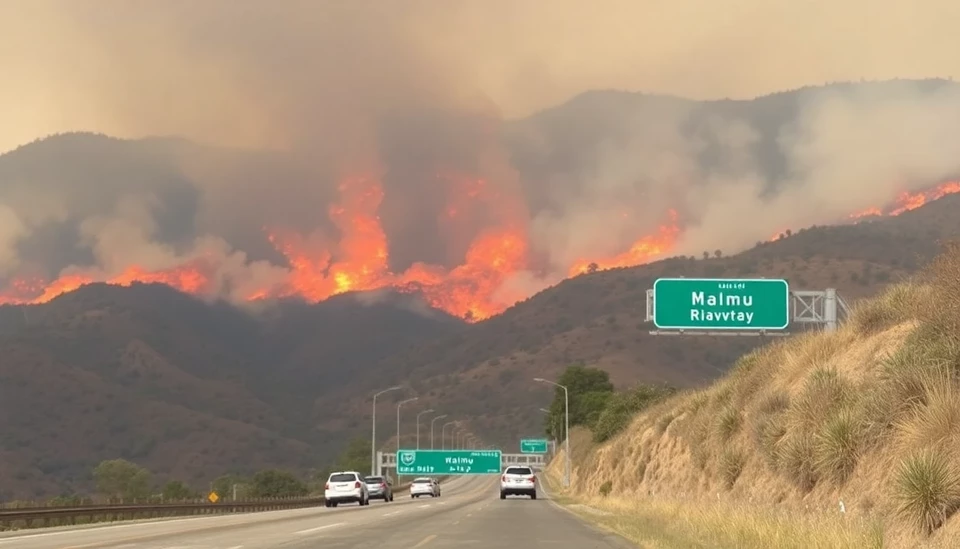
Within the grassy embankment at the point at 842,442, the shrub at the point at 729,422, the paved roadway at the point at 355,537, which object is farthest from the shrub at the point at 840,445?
the shrub at the point at 729,422

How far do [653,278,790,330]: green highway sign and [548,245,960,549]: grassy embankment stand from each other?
6480mm

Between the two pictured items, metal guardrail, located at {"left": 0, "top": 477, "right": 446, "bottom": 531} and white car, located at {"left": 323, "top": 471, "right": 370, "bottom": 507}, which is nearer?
metal guardrail, located at {"left": 0, "top": 477, "right": 446, "bottom": 531}

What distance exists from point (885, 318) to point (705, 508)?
8.41 metres

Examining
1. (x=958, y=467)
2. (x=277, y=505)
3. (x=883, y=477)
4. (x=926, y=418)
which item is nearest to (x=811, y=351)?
(x=883, y=477)

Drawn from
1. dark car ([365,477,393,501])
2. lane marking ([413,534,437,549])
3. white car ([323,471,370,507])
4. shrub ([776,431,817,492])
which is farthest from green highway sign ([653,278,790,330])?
dark car ([365,477,393,501])

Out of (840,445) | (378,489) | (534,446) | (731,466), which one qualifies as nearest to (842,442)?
(840,445)

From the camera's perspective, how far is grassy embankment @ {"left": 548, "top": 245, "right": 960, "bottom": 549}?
53.5ft

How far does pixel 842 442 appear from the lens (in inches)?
914

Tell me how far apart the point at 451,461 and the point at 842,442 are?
115 meters

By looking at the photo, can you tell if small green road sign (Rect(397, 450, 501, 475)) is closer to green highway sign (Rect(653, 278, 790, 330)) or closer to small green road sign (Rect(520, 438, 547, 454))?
small green road sign (Rect(520, 438, 547, 454))

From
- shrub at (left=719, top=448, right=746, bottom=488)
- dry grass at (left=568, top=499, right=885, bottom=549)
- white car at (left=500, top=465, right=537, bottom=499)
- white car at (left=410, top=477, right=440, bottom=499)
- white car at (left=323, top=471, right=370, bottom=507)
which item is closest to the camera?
dry grass at (left=568, top=499, right=885, bottom=549)

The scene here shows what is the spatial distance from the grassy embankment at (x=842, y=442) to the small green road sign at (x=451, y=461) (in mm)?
91253

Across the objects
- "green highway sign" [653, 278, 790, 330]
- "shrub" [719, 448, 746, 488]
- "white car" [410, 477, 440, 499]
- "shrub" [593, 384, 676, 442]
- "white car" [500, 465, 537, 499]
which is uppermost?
"green highway sign" [653, 278, 790, 330]

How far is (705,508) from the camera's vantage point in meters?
27.7
